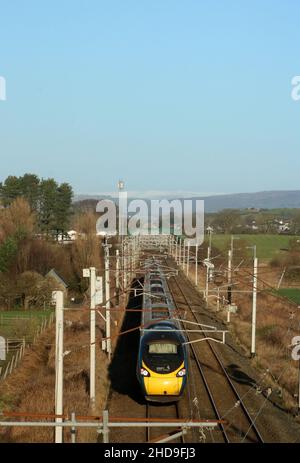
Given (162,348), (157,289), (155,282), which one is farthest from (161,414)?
(155,282)

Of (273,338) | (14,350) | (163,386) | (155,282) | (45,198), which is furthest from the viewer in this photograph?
(45,198)

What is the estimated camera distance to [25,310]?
4484cm

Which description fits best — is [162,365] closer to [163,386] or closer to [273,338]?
[163,386]

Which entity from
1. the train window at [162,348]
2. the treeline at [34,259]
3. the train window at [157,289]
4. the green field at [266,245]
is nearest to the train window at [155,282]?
the train window at [157,289]

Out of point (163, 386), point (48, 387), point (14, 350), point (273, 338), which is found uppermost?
point (163, 386)

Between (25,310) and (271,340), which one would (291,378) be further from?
(25,310)

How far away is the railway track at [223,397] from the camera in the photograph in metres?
14.2

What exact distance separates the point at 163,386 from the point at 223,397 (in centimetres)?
298

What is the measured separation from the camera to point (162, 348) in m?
16.1

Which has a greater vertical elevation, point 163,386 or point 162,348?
point 162,348

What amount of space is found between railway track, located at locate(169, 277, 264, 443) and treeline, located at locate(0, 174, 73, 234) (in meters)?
49.5

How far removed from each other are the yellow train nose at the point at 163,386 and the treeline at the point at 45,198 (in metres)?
58.0

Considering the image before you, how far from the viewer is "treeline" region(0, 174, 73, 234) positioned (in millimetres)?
74938
